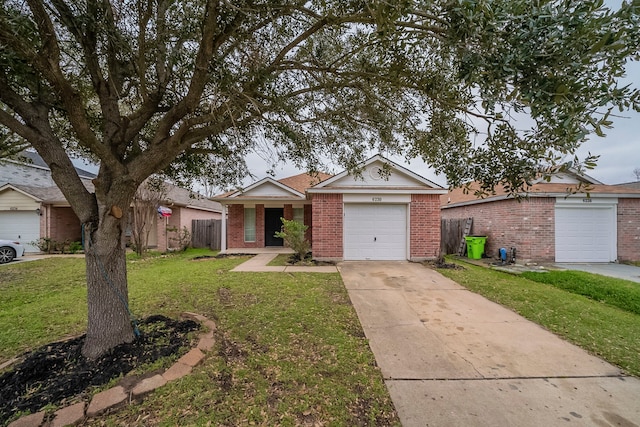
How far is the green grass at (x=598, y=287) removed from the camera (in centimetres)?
556

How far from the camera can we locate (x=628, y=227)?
9.98 m

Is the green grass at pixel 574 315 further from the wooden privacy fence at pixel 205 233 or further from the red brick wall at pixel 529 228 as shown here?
the wooden privacy fence at pixel 205 233

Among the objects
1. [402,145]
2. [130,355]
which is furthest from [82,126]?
[402,145]

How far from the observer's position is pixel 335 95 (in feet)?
15.6

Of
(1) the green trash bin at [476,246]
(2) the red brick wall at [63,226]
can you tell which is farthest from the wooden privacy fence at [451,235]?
(2) the red brick wall at [63,226]

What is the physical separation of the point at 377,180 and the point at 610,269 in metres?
8.00

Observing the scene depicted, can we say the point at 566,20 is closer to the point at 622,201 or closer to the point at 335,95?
the point at 335,95

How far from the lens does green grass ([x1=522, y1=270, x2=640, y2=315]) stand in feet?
18.2

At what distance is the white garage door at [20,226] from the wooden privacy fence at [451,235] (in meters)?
20.3

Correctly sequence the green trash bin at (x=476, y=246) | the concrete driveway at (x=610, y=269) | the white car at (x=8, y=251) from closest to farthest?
1. the concrete driveway at (x=610, y=269)
2. the white car at (x=8, y=251)
3. the green trash bin at (x=476, y=246)

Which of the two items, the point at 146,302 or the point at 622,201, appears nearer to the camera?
the point at 146,302

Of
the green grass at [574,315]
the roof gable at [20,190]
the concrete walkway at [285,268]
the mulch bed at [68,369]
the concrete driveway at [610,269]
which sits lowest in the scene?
the green grass at [574,315]

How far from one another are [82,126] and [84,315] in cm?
354

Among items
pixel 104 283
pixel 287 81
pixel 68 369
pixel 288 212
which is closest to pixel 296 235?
pixel 288 212
